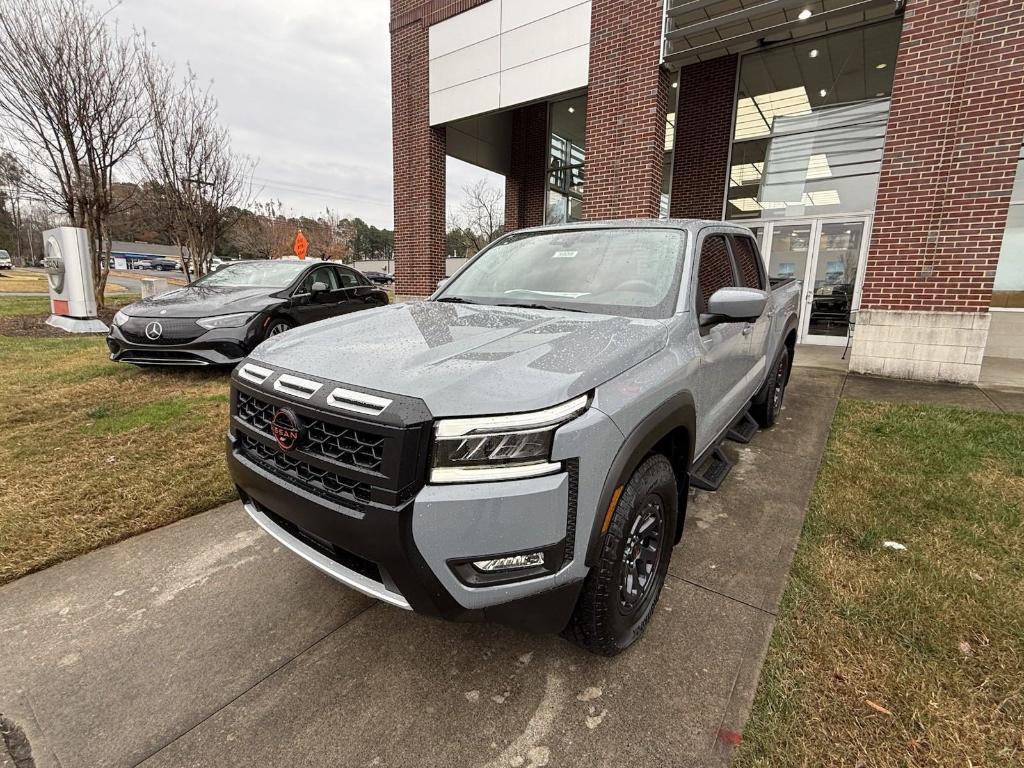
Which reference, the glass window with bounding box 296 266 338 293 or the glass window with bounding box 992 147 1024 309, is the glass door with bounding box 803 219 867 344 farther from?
the glass window with bounding box 296 266 338 293

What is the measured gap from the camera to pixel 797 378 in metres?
7.03

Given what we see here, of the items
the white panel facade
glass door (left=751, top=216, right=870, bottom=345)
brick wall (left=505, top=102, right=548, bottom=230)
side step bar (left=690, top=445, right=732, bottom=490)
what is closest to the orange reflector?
side step bar (left=690, top=445, right=732, bottom=490)

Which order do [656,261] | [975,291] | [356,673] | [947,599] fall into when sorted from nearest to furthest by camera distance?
1. [356,673]
2. [947,599]
3. [656,261]
4. [975,291]

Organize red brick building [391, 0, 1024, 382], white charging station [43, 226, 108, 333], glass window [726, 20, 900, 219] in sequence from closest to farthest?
red brick building [391, 0, 1024, 382] → glass window [726, 20, 900, 219] → white charging station [43, 226, 108, 333]

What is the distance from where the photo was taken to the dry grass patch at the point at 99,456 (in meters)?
2.90

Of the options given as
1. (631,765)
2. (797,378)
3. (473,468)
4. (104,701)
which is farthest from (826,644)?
(797,378)

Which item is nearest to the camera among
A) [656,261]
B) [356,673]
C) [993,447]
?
[356,673]

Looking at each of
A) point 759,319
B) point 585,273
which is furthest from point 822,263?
point 585,273

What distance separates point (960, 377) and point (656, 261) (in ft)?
21.2

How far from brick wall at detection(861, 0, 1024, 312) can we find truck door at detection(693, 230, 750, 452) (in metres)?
5.11

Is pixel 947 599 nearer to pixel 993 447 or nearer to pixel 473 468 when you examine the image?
pixel 473 468

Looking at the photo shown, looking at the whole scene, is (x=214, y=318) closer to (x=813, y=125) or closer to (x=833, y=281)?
(x=833, y=281)

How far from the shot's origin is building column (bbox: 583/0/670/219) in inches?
326

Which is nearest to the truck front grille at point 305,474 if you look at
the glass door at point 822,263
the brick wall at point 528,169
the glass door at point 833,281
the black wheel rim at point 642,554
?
the black wheel rim at point 642,554
